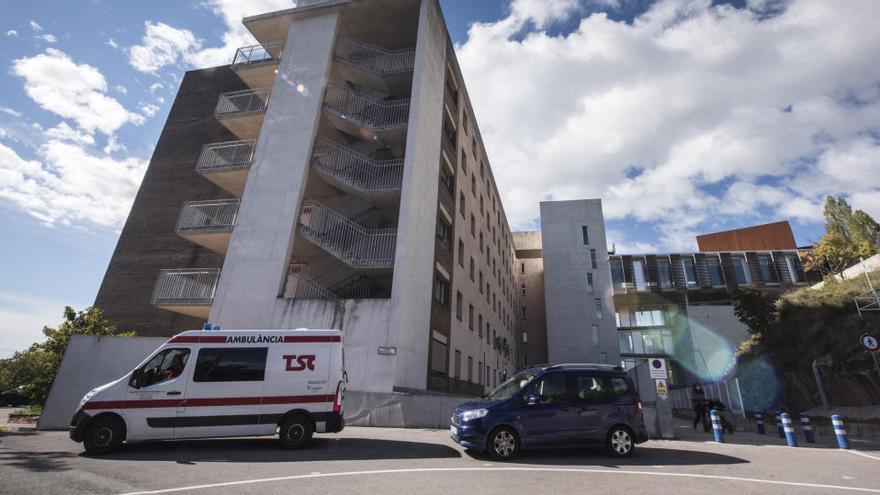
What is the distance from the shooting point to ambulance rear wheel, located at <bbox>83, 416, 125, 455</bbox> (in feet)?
25.0

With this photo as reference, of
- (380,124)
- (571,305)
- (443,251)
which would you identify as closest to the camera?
(380,124)

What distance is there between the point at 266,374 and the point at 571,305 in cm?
3843

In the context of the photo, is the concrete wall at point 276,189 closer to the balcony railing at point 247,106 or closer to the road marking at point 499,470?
the balcony railing at point 247,106

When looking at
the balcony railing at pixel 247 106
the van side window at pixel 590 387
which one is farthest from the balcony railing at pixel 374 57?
the van side window at pixel 590 387

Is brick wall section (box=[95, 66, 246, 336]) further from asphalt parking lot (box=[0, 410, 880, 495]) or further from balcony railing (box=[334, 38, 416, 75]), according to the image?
asphalt parking lot (box=[0, 410, 880, 495])

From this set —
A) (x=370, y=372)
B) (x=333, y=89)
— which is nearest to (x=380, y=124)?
(x=333, y=89)

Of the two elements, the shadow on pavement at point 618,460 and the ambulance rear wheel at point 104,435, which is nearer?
the shadow on pavement at point 618,460

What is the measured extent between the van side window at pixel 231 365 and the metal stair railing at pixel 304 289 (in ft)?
23.5

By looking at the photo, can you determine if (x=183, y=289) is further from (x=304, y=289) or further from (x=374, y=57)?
(x=374, y=57)

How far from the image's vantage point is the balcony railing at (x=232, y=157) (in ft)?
62.8

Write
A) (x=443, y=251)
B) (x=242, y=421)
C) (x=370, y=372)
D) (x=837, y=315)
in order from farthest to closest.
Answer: (x=837, y=315) → (x=443, y=251) → (x=370, y=372) → (x=242, y=421)

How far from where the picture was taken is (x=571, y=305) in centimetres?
4253

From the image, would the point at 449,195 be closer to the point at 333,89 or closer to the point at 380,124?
the point at 380,124

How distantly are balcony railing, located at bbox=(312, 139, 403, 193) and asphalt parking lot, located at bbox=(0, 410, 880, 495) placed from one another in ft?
36.9
